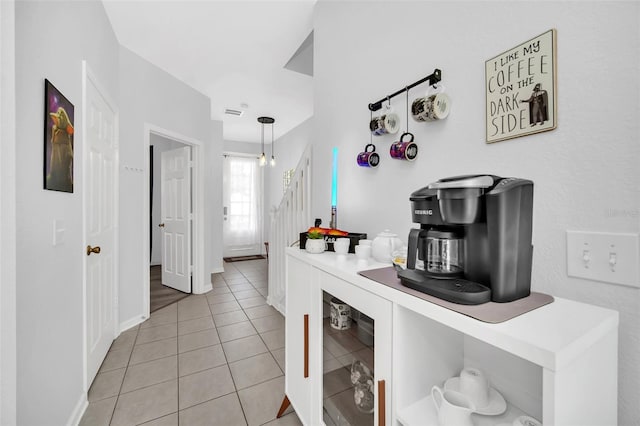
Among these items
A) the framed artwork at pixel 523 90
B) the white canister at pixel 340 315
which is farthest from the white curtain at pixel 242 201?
the framed artwork at pixel 523 90

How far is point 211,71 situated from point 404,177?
9.45 ft

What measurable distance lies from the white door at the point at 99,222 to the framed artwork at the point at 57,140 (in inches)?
12.1

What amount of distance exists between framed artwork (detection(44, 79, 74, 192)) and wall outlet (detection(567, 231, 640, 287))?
6.70 feet

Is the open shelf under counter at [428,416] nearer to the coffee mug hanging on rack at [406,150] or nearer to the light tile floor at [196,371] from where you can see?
the coffee mug hanging on rack at [406,150]

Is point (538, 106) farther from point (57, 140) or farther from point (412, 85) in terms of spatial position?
point (57, 140)

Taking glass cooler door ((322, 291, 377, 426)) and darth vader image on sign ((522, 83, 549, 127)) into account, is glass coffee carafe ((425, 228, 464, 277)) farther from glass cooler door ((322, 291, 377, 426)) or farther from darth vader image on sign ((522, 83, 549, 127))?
darth vader image on sign ((522, 83, 549, 127))

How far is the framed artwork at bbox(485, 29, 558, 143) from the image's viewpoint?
800 millimetres

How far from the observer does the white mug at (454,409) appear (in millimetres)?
659

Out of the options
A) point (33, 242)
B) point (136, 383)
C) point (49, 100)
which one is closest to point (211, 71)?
point (49, 100)

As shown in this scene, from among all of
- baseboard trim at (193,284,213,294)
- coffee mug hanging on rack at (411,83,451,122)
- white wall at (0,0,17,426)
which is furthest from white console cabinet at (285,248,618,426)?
baseboard trim at (193,284,213,294)

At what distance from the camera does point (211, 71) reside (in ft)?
10.4

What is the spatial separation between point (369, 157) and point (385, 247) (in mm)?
558

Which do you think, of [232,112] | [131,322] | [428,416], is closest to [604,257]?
[428,416]

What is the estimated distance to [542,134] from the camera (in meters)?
0.82
